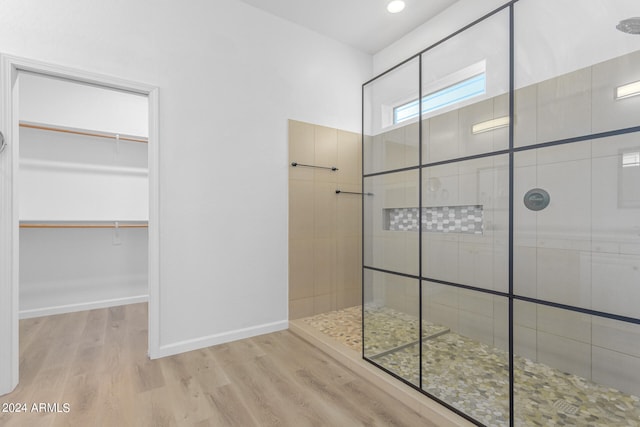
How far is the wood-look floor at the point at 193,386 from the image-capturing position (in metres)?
1.57

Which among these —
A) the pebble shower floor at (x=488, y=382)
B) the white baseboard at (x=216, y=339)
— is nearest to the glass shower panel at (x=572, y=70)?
the pebble shower floor at (x=488, y=382)

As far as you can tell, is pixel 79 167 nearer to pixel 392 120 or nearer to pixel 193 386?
pixel 193 386

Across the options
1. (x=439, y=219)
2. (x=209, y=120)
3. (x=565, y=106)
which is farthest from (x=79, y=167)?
(x=565, y=106)

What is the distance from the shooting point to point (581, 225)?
1139mm

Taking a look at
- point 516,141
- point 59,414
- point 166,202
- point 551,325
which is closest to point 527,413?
point 551,325

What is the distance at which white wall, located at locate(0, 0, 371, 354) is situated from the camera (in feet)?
6.73

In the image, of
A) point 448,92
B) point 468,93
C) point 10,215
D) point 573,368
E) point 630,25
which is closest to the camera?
point 630,25

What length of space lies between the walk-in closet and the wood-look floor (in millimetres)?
718

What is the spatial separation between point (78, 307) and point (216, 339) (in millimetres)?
1901

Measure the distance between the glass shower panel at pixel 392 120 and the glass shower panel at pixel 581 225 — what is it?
657 mm

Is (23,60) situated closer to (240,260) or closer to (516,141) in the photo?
(240,260)

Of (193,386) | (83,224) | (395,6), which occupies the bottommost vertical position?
(193,386)

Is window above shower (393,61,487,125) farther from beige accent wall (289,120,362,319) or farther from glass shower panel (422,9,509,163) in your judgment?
beige accent wall (289,120,362,319)

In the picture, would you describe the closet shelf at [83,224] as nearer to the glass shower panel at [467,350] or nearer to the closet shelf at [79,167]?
the closet shelf at [79,167]
